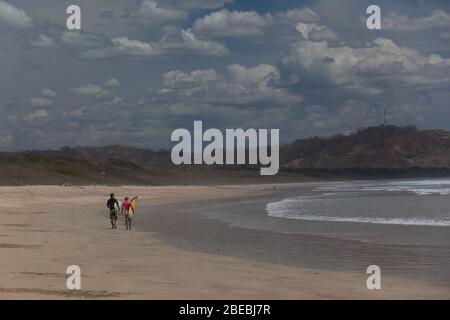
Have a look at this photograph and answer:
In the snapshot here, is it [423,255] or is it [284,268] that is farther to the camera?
[423,255]

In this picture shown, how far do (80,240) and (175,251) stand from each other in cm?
440

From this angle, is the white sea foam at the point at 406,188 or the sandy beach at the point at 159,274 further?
the white sea foam at the point at 406,188

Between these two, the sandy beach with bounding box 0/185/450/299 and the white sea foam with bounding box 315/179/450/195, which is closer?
the sandy beach with bounding box 0/185/450/299

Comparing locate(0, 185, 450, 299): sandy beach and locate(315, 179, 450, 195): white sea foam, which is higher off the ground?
locate(0, 185, 450, 299): sandy beach

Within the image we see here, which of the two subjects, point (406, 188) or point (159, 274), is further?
point (406, 188)

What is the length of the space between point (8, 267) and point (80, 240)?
7.89 metres

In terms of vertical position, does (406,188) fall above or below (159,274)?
below

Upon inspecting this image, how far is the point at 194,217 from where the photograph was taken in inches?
1480

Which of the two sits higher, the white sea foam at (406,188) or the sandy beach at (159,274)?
the sandy beach at (159,274)

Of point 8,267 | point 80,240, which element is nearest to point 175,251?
point 80,240
